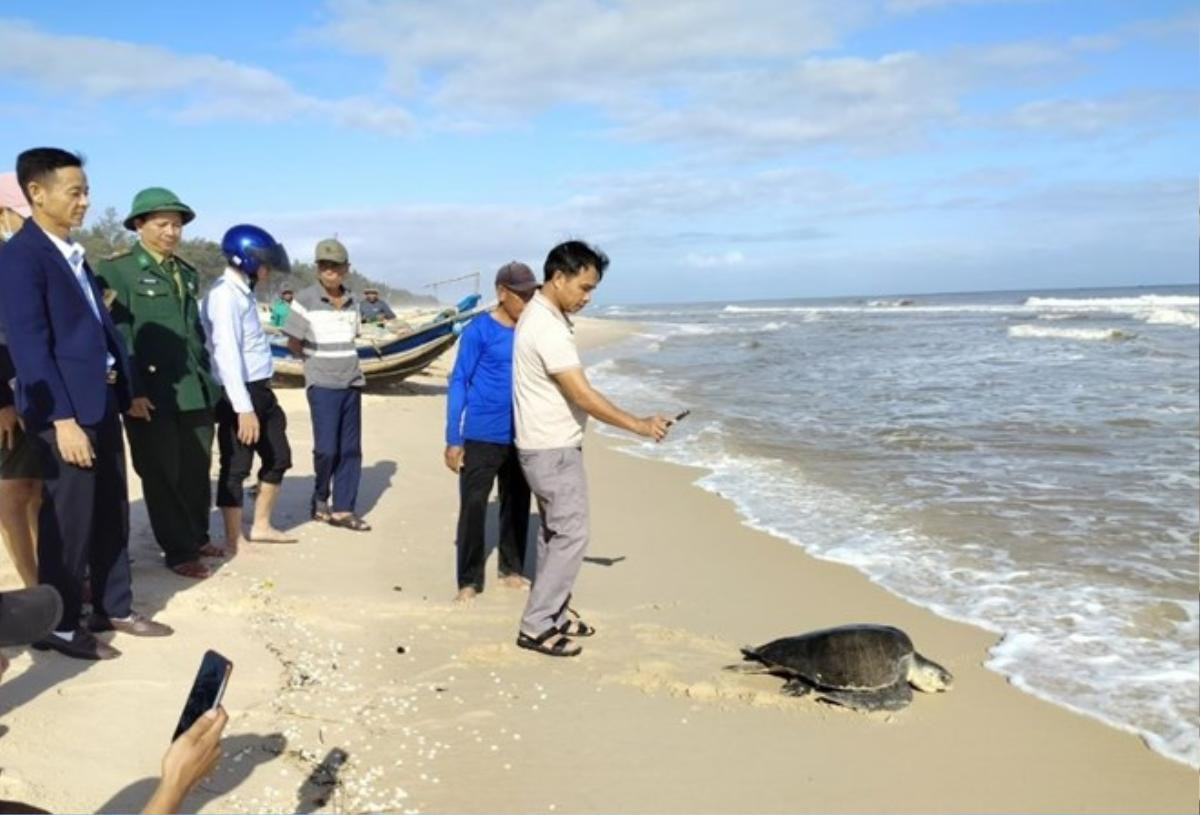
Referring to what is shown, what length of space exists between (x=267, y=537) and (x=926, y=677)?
3791mm

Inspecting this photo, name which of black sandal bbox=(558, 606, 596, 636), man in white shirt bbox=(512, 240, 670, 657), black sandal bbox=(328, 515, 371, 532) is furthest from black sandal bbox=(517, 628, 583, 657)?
black sandal bbox=(328, 515, 371, 532)

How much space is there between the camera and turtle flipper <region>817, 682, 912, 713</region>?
361 centimetres

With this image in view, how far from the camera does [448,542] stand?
595 cm

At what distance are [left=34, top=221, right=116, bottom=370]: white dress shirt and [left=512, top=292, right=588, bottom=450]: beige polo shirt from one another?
5.43ft

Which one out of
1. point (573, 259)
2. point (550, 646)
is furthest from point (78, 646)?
point (573, 259)

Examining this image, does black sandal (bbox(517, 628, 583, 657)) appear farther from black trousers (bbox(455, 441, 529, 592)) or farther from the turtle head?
the turtle head

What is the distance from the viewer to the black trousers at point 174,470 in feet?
14.4

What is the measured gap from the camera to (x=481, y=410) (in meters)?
4.71

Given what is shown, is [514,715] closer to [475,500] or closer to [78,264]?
[475,500]

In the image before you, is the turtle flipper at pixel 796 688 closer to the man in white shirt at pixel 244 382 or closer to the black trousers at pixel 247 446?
the man in white shirt at pixel 244 382

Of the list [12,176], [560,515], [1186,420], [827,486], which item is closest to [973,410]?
[1186,420]

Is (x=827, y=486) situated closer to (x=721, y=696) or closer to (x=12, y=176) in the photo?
(x=721, y=696)

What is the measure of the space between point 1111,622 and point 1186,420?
26.1 feet

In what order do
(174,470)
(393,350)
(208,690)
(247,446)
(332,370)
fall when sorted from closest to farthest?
(208,690) → (174,470) → (247,446) → (332,370) → (393,350)
